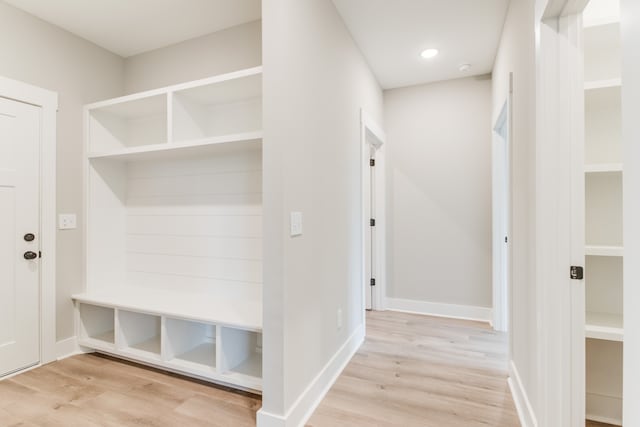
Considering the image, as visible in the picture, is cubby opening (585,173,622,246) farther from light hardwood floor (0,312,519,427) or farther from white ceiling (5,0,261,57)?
white ceiling (5,0,261,57)

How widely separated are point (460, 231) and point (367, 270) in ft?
3.73

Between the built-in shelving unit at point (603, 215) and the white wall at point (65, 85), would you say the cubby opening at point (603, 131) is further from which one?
the white wall at point (65, 85)

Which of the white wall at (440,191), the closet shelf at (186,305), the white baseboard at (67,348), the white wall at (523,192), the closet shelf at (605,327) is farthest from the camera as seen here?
the white wall at (440,191)

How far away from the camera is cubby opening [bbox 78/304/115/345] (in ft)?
8.84

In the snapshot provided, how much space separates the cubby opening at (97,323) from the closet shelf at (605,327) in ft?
10.5

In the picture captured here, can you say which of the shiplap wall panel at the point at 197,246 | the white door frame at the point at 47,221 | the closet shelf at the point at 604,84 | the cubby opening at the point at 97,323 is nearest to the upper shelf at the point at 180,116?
the white door frame at the point at 47,221

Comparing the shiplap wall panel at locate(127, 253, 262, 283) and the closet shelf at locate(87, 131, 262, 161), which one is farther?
the shiplap wall panel at locate(127, 253, 262, 283)

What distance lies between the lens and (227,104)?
2611 millimetres

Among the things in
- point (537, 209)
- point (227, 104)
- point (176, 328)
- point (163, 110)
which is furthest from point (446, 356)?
point (163, 110)

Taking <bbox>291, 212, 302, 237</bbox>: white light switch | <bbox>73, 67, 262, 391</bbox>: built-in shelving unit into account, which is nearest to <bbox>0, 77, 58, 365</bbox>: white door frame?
<bbox>73, 67, 262, 391</bbox>: built-in shelving unit

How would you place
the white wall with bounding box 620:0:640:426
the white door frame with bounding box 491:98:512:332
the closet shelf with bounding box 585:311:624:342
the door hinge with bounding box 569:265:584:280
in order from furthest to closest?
1. the white door frame with bounding box 491:98:512:332
2. the closet shelf with bounding box 585:311:624:342
3. the door hinge with bounding box 569:265:584:280
4. the white wall with bounding box 620:0:640:426

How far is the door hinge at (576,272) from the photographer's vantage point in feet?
4.55

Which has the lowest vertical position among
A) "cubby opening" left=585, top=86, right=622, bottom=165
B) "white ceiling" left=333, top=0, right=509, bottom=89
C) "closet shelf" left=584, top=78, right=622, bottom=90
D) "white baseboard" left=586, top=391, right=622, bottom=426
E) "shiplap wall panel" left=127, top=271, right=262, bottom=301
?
"white baseboard" left=586, top=391, right=622, bottom=426

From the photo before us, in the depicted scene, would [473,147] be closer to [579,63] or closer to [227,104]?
[579,63]
